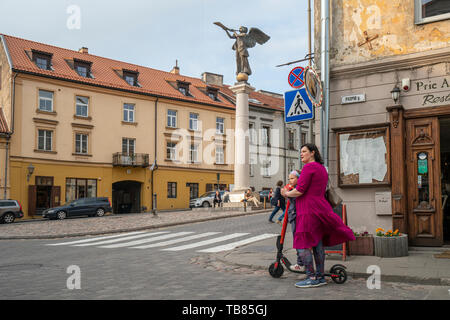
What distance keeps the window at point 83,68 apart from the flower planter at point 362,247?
3456cm

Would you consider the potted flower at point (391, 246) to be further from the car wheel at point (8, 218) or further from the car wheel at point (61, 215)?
the car wheel at point (61, 215)

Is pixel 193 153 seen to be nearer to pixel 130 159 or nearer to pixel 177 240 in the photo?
pixel 130 159

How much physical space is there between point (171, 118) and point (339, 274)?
3806 cm

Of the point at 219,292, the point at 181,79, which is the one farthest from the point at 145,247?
the point at 181,79

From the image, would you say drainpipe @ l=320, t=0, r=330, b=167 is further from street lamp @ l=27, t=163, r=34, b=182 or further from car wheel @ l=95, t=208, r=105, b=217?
street lamp @ l=27, t=163, r=34, b=182

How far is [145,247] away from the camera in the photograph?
13273mm

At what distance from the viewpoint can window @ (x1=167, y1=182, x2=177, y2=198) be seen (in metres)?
42.7

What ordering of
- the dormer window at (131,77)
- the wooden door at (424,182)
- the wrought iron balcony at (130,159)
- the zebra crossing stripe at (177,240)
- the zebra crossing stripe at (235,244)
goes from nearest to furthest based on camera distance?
1. the wooden door at (424,182)
2. the zebra crossing stripe at (235,244)
3. the zebra crossing stripe at (177,240)
4. the wrought iron balcony at (130,159)
5. the dormer window at (131,77)

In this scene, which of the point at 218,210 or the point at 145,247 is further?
the point at 218,210

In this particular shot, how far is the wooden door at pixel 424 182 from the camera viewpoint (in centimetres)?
959

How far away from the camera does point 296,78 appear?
9.71 metres

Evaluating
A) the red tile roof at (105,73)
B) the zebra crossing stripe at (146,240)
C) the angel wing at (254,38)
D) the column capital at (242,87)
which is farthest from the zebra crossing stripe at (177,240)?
the red tile roof at (105,73)

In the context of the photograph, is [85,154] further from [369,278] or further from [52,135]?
[369,278]
